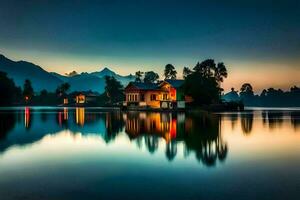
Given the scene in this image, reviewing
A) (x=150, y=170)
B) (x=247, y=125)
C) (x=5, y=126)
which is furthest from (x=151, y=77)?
(x=150, y=170)

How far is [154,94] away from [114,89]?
49350 millimetres

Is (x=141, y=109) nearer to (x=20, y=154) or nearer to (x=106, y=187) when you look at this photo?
(x=20, y=154)

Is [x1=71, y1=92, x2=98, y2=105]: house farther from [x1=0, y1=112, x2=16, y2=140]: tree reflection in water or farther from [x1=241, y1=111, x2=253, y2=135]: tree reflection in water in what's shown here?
[x1=241, y1=111, x2=253, y2=135]: tree reflection in water

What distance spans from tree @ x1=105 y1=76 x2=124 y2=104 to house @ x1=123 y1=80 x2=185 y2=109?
44083 millimetres

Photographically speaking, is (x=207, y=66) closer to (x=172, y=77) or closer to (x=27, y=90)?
(x=172, y=77)

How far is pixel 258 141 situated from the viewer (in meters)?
22.5

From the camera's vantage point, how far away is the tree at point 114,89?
434 ft

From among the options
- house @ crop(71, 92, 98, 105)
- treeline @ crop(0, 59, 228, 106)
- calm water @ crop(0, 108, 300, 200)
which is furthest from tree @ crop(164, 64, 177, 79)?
calm water @ crop(0, 108, 300, 200)

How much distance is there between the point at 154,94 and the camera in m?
85.7

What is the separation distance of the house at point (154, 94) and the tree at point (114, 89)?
4408 cm

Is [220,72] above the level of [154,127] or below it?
above

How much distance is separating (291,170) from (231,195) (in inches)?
191

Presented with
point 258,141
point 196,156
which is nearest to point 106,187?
point 196,156

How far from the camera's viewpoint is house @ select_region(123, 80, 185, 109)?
82.2 meters
